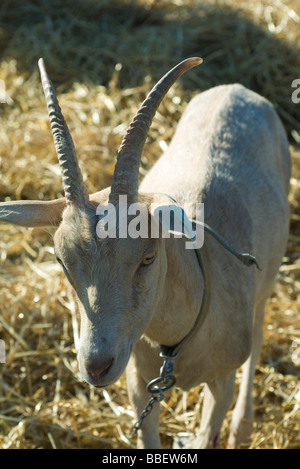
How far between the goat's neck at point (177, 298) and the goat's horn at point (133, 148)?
39 centimetres

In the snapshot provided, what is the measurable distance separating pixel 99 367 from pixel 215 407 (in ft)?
4.46

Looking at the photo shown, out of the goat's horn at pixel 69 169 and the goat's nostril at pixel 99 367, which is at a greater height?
the goat's horn at pixel 69 169

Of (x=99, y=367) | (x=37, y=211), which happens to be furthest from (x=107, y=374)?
(x=37, y=211)

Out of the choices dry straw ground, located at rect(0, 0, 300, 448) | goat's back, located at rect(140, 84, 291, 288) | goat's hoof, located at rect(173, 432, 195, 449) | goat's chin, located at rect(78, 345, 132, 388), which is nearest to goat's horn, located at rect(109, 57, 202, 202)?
dry straw ground, located at rect(0, 0, 300, 448)

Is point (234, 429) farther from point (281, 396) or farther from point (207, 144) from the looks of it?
point (207, 144)

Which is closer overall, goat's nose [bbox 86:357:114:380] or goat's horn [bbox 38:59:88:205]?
goat's nose [bbox 86:357:114:380]

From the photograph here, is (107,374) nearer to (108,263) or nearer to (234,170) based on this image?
(108,263)

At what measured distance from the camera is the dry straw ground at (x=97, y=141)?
14.7 ft

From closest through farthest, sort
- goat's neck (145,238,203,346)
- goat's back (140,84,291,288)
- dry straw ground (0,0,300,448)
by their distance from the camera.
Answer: goat's neck (145,238,203,346), goat's back (140,84,291,288), dry straw ground (0,0,300,448)

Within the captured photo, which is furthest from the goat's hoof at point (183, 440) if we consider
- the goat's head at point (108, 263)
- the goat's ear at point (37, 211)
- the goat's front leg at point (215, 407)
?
the goat's ear at point (37, 211)

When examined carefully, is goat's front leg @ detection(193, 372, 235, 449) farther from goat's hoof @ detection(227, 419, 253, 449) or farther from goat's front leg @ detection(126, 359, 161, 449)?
goat's hoof @ detection(227, 419, 253, 449)

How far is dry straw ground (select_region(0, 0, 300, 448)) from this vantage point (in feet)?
14.7

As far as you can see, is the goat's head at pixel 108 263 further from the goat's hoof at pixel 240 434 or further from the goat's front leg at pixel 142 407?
the goat's hoof at pixel 240 434
